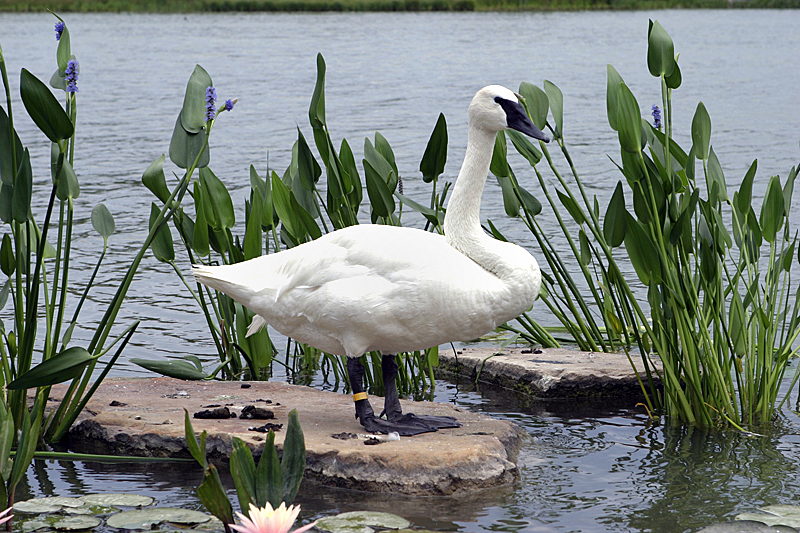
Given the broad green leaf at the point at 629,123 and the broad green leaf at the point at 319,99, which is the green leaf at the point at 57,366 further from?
the broad green leaf at the point at 629,123

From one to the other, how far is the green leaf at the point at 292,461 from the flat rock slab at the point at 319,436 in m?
0.82

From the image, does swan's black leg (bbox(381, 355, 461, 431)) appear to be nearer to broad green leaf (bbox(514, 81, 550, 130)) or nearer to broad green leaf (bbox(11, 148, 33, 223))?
broad green leaf (bbox(514, 81, 550, 130))

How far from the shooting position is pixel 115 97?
18.9m

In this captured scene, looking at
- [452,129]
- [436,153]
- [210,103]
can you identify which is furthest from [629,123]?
[452,129]

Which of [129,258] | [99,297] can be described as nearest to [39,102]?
[99,297]

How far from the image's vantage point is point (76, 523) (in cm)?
333

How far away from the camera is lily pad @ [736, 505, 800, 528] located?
3.32 m

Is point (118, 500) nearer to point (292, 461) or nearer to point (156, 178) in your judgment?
point (292, 461)

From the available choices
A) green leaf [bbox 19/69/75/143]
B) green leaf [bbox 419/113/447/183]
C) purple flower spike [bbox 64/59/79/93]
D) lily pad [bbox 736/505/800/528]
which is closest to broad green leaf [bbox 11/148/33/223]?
green leaf [bbox 19/69/75/143]

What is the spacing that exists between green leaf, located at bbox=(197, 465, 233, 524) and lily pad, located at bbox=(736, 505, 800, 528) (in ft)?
5.90

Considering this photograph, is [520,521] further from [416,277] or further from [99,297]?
[99,297]

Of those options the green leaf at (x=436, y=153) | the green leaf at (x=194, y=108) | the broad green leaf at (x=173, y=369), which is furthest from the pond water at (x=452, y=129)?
the green leaf at (x=194, y=108)

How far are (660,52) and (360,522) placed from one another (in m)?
2.42

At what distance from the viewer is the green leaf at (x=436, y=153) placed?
4.70 meters
